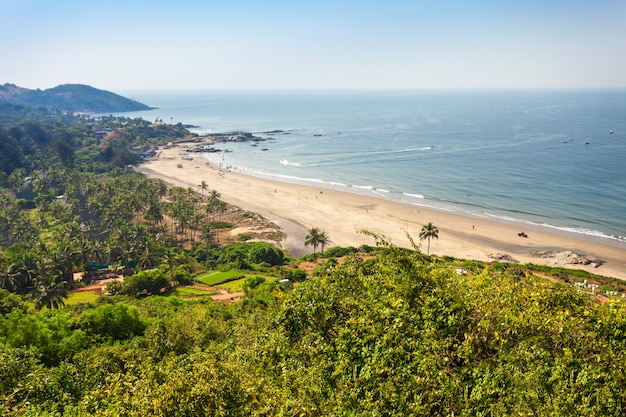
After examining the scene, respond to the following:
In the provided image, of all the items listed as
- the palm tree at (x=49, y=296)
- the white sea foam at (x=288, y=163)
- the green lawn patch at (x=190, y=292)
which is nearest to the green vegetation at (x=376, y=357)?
the palm tree at (x=49, y=296)

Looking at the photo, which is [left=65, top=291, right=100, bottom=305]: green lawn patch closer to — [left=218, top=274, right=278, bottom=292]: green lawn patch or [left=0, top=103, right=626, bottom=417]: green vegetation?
[left=218, top=274, right=278, bottom=292]: green lawn patch

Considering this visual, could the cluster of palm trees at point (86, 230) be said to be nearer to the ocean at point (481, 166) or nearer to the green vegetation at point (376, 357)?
the green vegetation at point (376, 357)

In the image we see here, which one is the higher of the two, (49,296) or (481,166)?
(481,166)

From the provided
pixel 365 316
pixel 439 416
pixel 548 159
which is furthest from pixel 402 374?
pixel 548 159

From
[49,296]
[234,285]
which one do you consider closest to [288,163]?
[234,285]

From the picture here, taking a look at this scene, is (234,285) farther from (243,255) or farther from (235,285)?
(243,255)

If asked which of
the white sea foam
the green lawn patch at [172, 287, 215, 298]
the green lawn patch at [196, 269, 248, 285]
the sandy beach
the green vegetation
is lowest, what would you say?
the green lawn patch at [196, 269, 248, 285]

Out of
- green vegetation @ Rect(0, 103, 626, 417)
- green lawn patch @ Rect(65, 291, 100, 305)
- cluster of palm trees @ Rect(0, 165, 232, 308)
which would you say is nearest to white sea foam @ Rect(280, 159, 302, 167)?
cluster of palm trees @ Rect(0, 165, 232, 308)

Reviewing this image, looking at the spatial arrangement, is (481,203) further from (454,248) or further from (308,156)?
(308,156)
